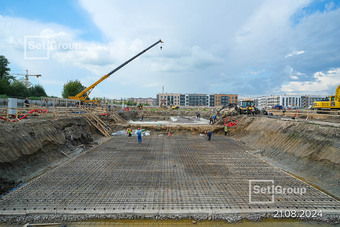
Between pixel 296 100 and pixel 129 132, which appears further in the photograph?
pixel 296 100

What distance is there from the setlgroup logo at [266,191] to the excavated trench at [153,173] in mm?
241

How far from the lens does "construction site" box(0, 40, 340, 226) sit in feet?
16.2

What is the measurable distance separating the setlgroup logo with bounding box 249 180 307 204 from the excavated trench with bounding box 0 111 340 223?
0.24 meters

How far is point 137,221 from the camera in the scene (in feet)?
15.7

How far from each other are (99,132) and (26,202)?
39.0ft

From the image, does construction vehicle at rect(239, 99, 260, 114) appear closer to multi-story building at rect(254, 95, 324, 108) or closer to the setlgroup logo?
the setlgroup logo

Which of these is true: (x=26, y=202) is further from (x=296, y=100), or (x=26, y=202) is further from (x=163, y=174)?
(x=296, y=100)

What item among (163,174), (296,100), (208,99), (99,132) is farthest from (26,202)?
(296,100)

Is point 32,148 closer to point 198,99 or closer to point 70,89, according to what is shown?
point 70,89

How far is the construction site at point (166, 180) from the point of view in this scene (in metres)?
4.93

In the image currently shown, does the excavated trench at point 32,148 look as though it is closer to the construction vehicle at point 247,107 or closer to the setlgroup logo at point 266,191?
the setlgroup logo at point 266,191

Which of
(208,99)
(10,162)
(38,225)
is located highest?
(208,99)

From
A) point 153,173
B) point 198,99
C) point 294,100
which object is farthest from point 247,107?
point 294,100

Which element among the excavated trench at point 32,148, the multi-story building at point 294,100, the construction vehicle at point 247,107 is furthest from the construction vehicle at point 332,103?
the multi-story building at point 294,100
